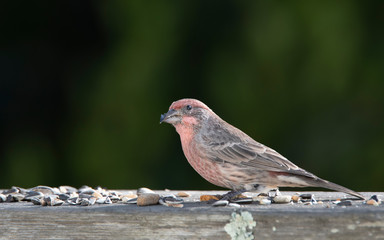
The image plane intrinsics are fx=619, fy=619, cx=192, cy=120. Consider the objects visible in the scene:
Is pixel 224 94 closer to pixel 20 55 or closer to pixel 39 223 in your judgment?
pixel 20 55

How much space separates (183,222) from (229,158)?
112 cm

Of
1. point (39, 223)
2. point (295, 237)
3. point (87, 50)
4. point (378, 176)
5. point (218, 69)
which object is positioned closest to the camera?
point (295, 237)

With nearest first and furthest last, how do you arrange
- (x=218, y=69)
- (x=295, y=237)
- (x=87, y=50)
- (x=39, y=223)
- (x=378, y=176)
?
(x=295, y=237), (x=39, y=223), (x=378, y=176), (x=218, y=69), (x=87, y=50)

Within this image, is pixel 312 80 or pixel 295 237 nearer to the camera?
pixel 295 237

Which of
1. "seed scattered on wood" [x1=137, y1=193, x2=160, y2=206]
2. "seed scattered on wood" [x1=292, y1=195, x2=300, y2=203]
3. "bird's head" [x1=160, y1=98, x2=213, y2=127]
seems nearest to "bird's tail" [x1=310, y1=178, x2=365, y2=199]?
"seed scattered on wood" [x1=292, y1=195, x2=300, y2=203]

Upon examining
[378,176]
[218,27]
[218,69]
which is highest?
[218,27]

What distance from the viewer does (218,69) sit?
20.3 ft

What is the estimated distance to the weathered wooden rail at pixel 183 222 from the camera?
111 inches

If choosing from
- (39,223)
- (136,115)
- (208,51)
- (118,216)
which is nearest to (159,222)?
(118,216)

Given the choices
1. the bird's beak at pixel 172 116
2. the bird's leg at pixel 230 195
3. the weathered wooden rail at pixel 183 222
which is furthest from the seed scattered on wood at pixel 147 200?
the bird's beak at pixel 172 116

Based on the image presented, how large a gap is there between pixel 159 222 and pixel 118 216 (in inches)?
8.0

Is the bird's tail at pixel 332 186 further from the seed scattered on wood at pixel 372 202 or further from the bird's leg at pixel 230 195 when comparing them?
the bird's leg at pixel 230 195

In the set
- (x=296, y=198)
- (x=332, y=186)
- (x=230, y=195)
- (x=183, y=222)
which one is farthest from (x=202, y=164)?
(x=183, y=222)

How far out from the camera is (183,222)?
2947 millimetres
